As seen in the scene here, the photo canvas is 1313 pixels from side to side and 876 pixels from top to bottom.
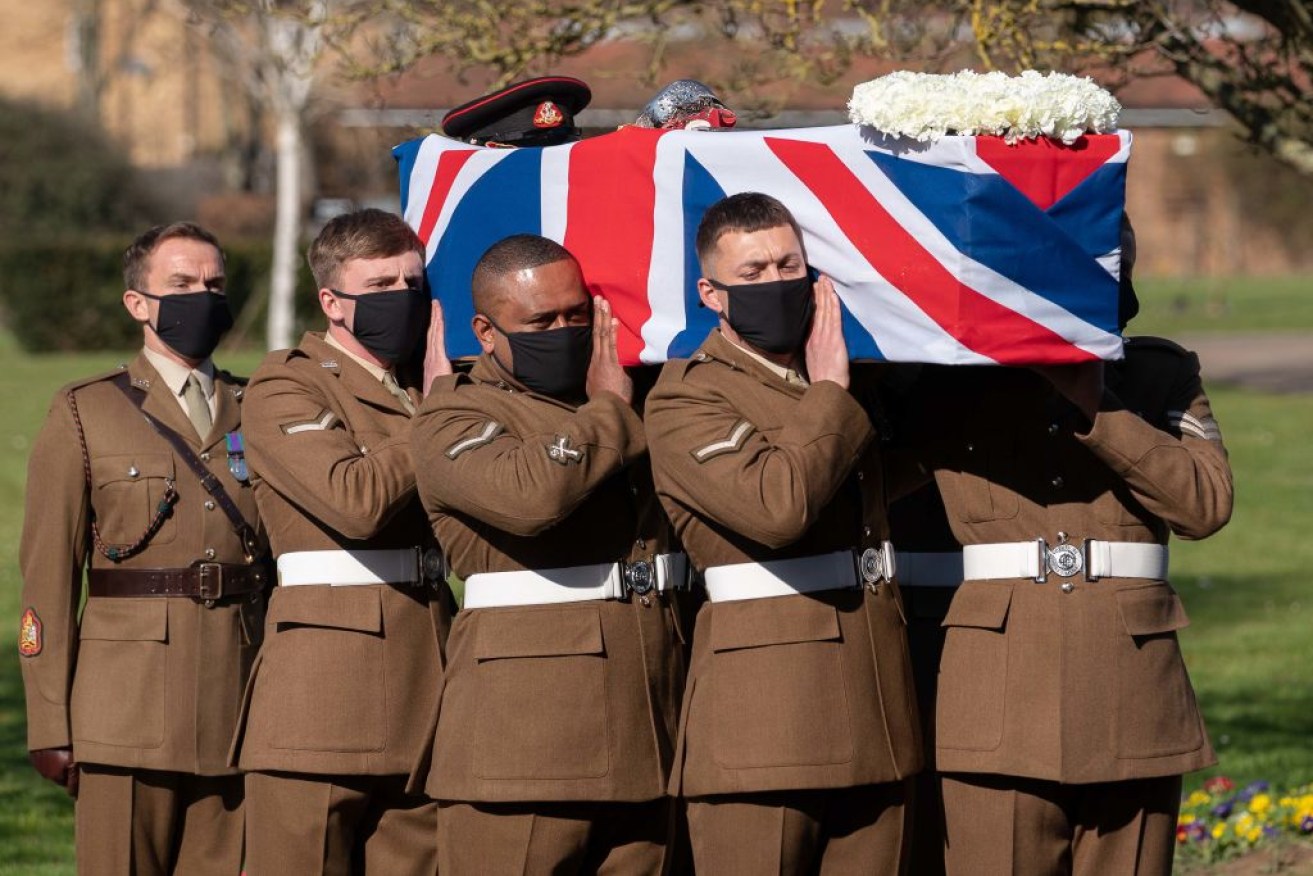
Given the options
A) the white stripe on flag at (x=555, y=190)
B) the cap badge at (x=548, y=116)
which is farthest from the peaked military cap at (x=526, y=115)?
the white stripe on flag at (x=555, y=190)

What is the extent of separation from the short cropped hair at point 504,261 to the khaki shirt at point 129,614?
3.91ft

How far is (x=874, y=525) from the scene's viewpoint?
4.49 m

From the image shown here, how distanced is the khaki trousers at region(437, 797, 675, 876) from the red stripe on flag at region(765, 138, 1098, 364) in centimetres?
118

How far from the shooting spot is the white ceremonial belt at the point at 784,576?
14.4 ft

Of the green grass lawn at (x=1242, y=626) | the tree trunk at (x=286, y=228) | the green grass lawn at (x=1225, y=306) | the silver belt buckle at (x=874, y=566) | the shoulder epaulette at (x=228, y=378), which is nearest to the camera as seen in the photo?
the silver belt buckle at (x=874, y=566)

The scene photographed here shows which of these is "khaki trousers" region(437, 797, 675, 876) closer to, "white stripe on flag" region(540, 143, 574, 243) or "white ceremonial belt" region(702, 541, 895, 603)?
"white ceremonial belt" region(702, 541, 895, 603)

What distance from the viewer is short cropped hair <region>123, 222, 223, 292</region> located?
17.9 ft

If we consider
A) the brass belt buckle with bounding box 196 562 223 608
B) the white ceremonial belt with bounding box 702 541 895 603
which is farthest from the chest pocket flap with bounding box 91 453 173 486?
the white ceremonial belt with bounding box 702 541 895 603

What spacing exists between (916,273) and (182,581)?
6.84 ft

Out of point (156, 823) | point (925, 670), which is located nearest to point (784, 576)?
point (925, 670)

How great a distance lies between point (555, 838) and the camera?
14.8 feet

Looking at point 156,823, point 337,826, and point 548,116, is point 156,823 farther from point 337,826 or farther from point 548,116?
point 548,116

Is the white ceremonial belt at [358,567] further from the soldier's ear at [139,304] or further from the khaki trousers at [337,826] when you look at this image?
the soldier's ear at [139,304]

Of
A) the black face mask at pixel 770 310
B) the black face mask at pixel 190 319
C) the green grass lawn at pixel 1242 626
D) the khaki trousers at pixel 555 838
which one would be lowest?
the green grass lawn at pixel 1242 626
